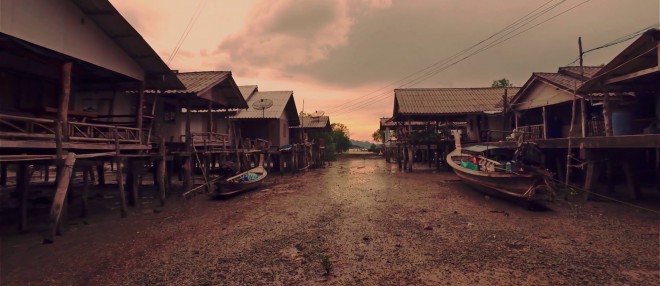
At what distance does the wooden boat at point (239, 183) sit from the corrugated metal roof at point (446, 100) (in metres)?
12.2

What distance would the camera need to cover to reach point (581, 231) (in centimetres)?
851

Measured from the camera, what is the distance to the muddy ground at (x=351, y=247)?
6.00m

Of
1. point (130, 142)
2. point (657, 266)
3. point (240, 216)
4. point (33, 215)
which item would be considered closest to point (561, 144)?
point (657, 266)

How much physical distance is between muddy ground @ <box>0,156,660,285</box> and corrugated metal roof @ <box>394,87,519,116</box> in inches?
514

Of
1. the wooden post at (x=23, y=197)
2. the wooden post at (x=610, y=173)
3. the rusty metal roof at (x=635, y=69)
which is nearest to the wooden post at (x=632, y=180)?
the wooden post at (x=610, y=173)

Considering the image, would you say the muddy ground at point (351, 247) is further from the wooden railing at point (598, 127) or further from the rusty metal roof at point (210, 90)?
the rusty metal roof at point (210, 90)

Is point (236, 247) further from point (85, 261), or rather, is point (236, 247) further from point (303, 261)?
point (85, 261)

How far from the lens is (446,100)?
86.1 feet

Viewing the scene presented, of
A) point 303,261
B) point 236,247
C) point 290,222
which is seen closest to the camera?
point 303,261

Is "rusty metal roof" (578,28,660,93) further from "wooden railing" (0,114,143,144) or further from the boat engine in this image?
"wooden railing" (0,114,143,144)

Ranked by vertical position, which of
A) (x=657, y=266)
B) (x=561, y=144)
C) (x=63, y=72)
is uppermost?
(x=63, y=72)

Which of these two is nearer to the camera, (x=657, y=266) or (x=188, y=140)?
(x=657, y=266)

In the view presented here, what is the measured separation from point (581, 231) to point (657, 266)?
235 cm

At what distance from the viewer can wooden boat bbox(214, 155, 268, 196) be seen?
14.3 metres
